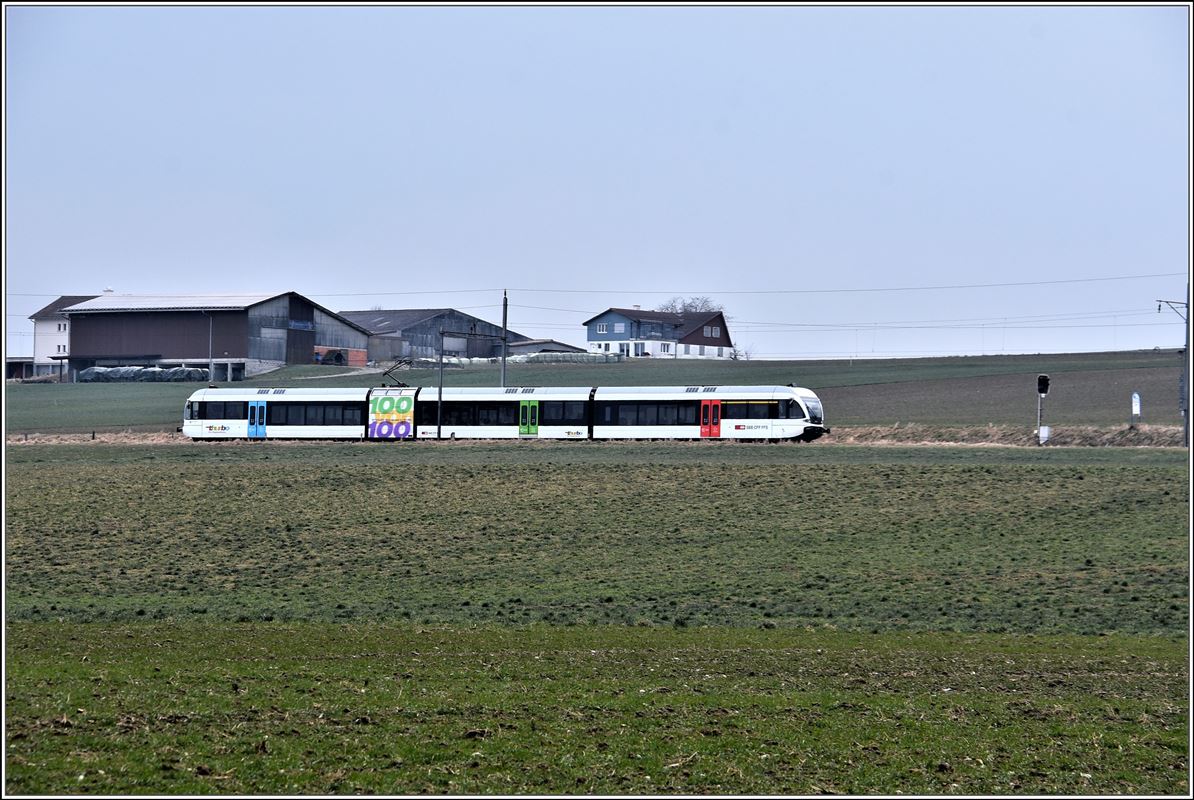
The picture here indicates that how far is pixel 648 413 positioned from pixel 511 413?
26.6 feet

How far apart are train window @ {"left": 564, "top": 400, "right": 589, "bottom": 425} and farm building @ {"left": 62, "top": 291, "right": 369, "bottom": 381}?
53.1 meters

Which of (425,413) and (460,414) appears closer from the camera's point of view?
(460,414)

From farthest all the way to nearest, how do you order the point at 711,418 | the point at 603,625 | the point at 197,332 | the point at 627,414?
the point at 197,332 < the point at 627,414 < the point at 711,418 < the point at 603,625

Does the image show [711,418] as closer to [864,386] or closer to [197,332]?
[864,386]

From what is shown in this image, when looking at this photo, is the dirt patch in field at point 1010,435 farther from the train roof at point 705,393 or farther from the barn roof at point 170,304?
the barn roof at point 170,304

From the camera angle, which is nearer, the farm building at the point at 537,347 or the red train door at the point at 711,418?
the red train door at the point at 711,418

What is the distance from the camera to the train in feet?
231

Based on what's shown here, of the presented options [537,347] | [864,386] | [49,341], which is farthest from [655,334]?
[49,341]

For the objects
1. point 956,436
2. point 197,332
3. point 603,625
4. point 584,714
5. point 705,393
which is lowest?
point 603,625

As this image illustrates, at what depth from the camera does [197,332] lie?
121 metres

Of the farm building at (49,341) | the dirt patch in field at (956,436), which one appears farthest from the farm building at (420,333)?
the dirt patch in field at (956,436)

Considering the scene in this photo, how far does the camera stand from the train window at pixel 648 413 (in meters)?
72.0

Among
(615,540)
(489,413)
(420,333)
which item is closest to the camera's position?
(615,540)

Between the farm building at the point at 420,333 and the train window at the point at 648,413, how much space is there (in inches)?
2836
